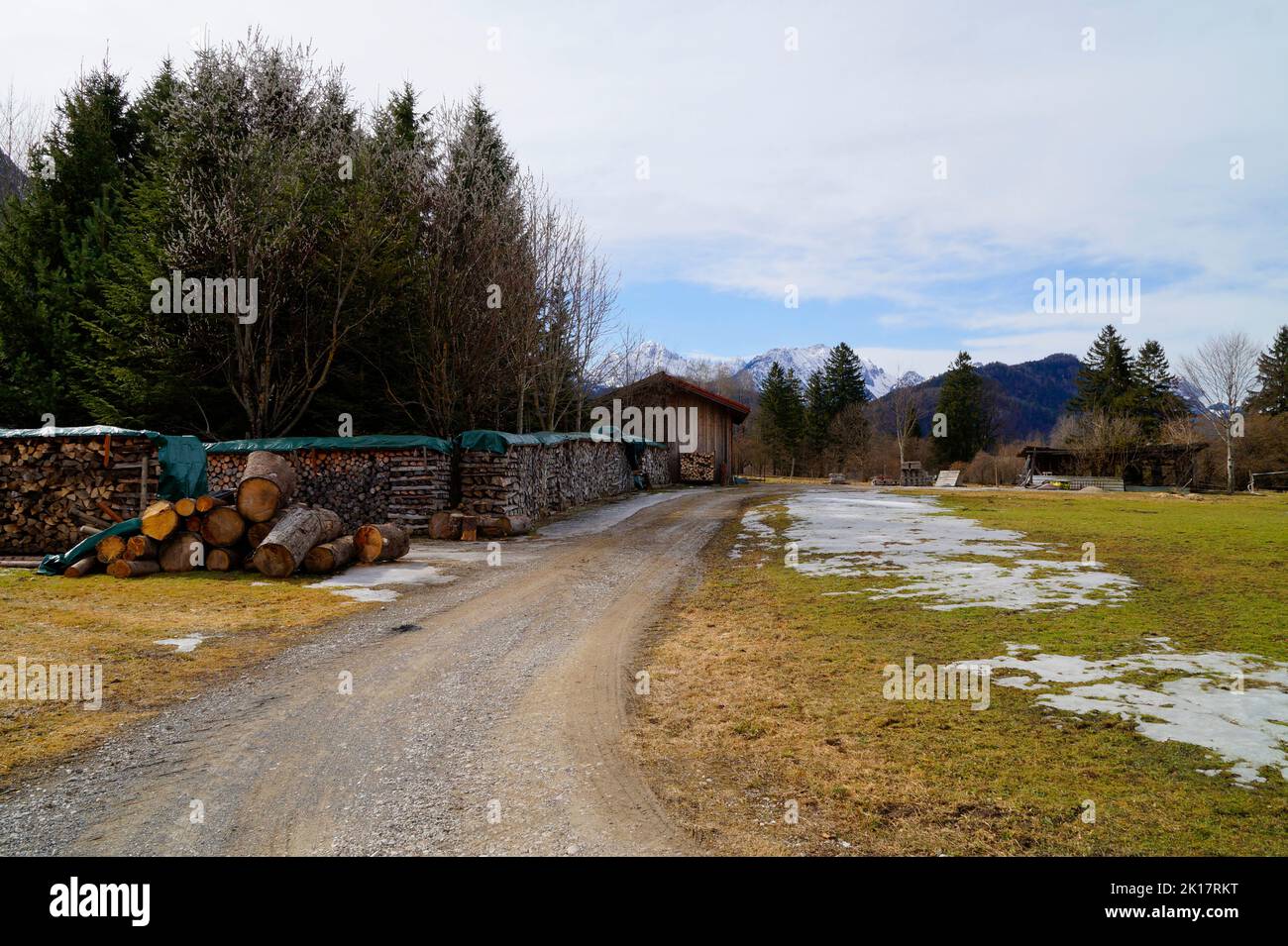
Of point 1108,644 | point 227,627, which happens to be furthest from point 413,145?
point 1108,644

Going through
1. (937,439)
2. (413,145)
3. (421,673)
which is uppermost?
(413,145)

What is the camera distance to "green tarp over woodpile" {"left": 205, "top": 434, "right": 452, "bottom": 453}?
54.2 ft

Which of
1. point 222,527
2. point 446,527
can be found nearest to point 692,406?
point 446,527

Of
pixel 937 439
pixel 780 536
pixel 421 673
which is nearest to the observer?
pixel 421 673

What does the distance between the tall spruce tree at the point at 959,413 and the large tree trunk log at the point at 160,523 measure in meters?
71.4

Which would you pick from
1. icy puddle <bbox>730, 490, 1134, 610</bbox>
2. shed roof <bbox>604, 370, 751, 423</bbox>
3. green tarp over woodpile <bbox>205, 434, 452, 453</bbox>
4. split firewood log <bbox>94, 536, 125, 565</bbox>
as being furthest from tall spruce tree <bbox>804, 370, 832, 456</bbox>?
split firewood log <bbox>94, 536, 125, 565</bbox>

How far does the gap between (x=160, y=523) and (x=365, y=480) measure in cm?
590

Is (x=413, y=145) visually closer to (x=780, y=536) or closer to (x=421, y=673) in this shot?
(x=780, y=536)

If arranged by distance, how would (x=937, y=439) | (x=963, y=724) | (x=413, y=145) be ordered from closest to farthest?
(x=963, y=724), (x=413, y=145), (x=937, y=439)

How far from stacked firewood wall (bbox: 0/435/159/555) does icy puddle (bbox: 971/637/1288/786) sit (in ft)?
47.1

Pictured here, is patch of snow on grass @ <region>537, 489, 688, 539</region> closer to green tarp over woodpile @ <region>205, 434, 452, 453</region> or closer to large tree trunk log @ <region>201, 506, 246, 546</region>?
green tarp over woodpile @ <region>205, 434, 452, 453</region>

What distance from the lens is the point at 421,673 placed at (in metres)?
6.28

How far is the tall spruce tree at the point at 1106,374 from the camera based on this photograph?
62.4 metres
